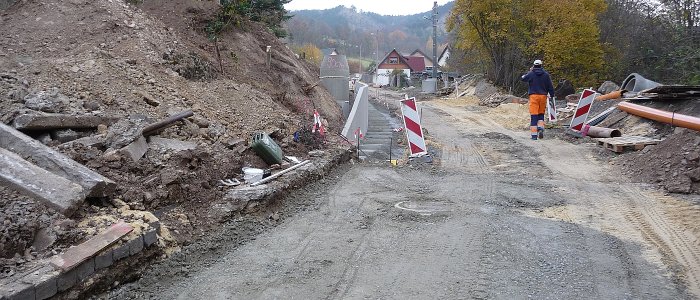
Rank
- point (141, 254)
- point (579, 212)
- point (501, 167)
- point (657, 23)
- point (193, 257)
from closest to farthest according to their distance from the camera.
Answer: point (141, 254)
point (193, 257)
point (579, 212)
point (501, 167)
point (657, 23)

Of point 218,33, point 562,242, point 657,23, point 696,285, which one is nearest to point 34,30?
point 218,33

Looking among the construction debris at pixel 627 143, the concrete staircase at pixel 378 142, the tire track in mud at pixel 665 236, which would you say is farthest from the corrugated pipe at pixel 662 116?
the concrete staircase at pixel 378 142

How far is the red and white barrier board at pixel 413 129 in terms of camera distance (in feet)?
32.1

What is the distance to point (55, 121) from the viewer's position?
5910mm

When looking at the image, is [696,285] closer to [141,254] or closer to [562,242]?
[562,242]

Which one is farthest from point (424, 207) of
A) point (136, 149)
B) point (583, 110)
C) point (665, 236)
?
point (583, 110)

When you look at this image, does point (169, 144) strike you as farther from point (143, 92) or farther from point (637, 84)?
point (637, 84)

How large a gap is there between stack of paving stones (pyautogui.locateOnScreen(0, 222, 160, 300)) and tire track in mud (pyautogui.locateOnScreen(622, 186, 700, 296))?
4.31 meters

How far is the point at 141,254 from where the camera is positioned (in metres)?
4.27

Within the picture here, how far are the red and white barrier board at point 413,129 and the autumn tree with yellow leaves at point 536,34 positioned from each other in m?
24.1

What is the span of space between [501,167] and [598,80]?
28.2 meters

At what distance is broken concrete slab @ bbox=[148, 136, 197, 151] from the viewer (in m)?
6.33

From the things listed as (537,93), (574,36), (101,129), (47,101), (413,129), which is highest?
(574,36)

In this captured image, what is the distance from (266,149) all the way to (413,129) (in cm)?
365
